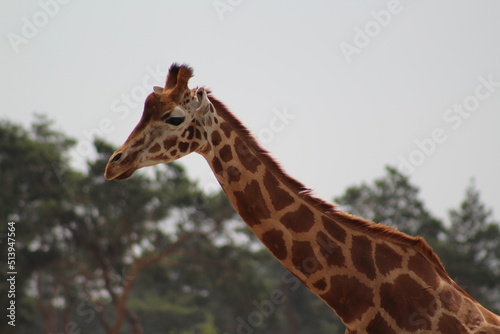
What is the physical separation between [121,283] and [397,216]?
24.2 m

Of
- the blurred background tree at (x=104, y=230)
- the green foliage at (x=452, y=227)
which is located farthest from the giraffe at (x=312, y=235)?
the green foliage at (x=452, y=227)

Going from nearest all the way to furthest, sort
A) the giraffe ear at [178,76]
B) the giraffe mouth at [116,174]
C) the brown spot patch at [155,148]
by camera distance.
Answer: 1. the giraffe mouth at [116,174]
2. the brown spot patch at [155,148]
3. the giraffe ear at [178,76]

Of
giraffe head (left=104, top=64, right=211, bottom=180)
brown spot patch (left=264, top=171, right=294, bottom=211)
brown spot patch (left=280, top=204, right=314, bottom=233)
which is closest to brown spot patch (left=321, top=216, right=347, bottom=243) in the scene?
brown spot patch (left=280, top=204, right=314, bottom=233)

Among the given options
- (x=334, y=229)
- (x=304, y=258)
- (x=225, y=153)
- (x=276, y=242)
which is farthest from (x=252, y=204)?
(x=334, y=229)

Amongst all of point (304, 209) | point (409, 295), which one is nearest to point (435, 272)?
point (409, 295)

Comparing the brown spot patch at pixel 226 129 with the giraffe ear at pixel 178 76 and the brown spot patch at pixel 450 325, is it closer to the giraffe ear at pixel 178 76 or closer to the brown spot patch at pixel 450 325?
the giraffe ear at pixel 178 76

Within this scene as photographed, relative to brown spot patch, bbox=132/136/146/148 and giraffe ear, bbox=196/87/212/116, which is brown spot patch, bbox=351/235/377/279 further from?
brown spot patch, bbox=132/136/146/148

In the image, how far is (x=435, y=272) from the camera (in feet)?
20.1

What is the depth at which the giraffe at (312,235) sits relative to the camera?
586 cm

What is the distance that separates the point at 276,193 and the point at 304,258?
62 cm

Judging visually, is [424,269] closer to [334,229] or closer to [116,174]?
[334,229]

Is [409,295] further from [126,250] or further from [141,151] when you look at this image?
[126,250]

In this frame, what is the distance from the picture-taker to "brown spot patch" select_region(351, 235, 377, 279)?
599 centimetres

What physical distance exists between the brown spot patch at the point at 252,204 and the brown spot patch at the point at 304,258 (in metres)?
0.38
